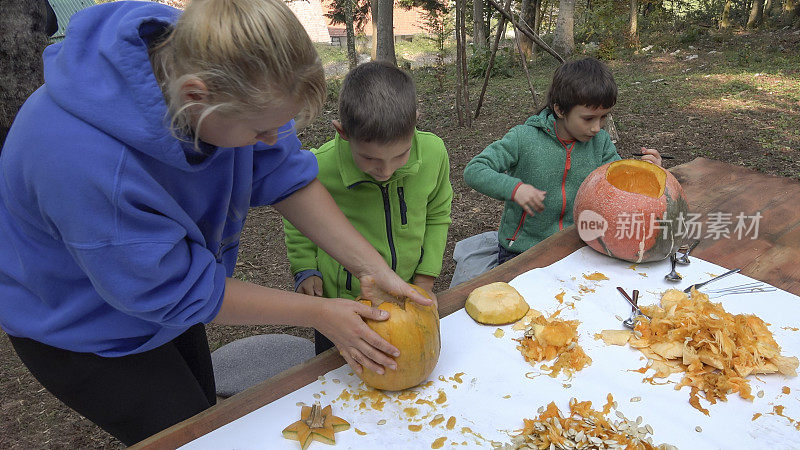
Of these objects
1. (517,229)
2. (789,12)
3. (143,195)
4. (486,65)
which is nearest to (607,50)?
(486,65)

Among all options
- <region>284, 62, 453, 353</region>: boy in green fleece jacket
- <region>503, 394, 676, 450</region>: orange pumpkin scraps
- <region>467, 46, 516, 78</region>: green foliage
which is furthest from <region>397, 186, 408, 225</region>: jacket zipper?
<region>467, 46, 516, 78</region>: green foliage

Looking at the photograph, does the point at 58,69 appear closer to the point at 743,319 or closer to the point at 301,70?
the point at 301,70

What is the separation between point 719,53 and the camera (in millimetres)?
8250

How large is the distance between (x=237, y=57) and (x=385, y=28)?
290 inches

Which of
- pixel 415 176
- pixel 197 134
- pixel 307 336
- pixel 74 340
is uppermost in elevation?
pixel 197 134

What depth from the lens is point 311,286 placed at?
1.59 metres

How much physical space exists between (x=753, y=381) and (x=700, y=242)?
0.68 meters

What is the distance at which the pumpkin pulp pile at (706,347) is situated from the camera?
45.1 inches

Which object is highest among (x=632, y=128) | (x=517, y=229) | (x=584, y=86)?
(x=584, y=86)

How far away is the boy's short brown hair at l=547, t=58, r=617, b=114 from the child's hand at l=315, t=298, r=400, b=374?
1.30m

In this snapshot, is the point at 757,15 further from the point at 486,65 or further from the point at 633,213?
the point at 633,213

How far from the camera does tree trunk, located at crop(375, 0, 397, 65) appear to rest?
7.53 m

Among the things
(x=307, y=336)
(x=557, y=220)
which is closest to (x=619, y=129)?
(x=557, y=220)

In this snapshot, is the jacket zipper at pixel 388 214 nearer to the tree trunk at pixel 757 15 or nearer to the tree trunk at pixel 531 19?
the tree trunk at pixel 531 19
